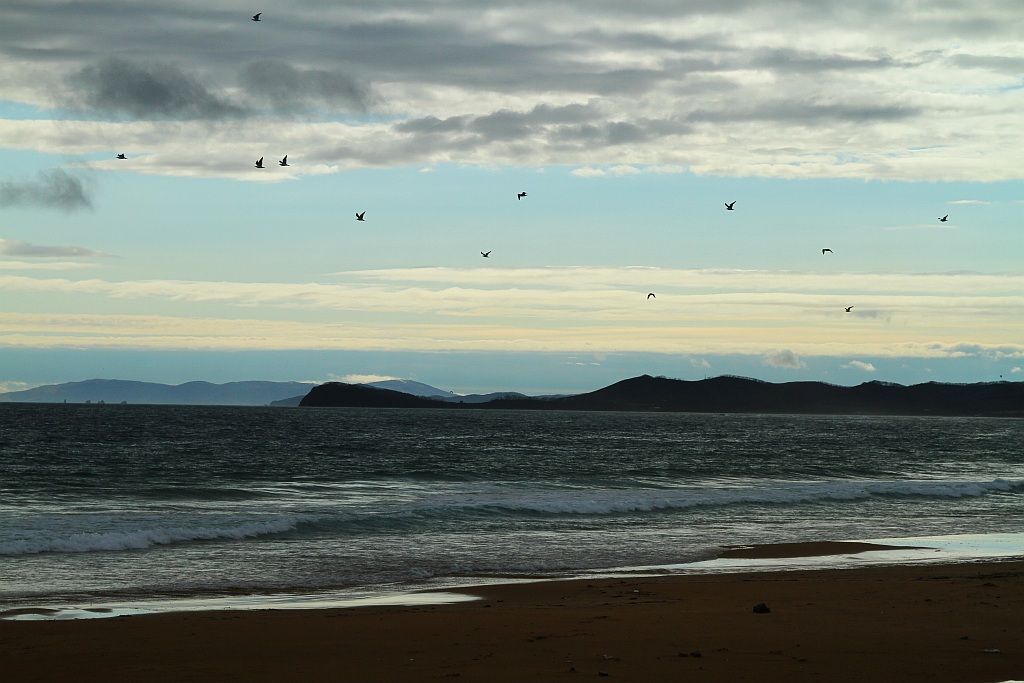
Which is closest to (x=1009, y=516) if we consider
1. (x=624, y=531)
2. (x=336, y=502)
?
(x=624, y=531)

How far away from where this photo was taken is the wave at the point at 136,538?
2209 centimetres

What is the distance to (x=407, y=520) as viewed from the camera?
29.2m

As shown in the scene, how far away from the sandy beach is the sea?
6.89 feet

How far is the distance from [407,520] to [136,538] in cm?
824

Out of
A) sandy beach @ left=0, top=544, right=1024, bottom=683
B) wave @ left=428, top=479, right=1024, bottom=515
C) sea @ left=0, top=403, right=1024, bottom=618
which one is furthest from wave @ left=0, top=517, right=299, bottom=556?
sandy beach @ left=0, top=544, right=1024, bottom=683

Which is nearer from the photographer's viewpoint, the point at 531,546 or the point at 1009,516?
the point at 531,546

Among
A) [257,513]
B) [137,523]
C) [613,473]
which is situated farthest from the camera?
[613,473]

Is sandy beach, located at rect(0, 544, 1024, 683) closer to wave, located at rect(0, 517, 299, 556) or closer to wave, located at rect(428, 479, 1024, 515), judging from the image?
wave, located at rect(0, 517, 299, 556)

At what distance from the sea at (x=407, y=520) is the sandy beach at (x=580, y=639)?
6.89 feet

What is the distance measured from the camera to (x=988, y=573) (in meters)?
19.2

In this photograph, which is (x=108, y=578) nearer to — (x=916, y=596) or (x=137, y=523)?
(x=137, y=523)

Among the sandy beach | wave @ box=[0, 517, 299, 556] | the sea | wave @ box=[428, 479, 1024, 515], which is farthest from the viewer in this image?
wave @ box=[428, 479, 1024, 515]

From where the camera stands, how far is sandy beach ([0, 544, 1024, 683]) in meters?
11.2

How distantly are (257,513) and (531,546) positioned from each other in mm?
10148
